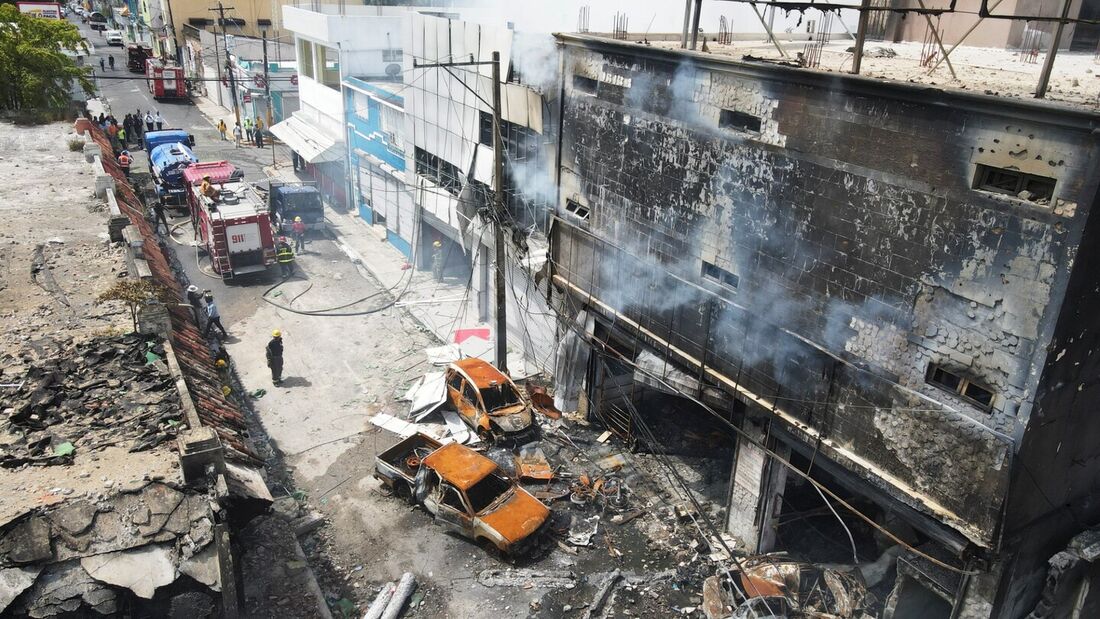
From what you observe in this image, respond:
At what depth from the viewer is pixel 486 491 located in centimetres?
1424

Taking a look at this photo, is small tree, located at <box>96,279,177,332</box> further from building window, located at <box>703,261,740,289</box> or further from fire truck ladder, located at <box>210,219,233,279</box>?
building window, located at <box>703,261,740,289</box>

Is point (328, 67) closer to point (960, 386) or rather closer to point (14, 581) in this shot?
point (14, 581)

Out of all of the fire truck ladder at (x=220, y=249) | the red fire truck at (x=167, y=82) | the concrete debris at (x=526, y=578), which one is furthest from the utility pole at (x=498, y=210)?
the red fire truck at (x=167, y=82)

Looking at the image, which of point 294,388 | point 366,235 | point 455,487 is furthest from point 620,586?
point 366,235

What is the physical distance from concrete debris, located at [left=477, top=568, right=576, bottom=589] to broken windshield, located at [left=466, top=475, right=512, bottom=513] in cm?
118

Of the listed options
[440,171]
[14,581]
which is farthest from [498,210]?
[14,581]

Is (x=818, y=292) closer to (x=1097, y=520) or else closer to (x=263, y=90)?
(x=1097, y=520)

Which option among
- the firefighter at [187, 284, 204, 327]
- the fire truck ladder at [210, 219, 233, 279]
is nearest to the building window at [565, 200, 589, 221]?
the firefighter at [187, 284, 204, 327]

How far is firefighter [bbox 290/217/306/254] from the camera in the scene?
28812mm

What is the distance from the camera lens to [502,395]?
1753cm

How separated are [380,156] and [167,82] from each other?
114 feet

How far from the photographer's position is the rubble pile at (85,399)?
10.4 meters

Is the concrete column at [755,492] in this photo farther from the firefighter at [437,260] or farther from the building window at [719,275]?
the firefighter at [437,260]

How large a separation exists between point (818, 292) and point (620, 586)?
6.25 metres
